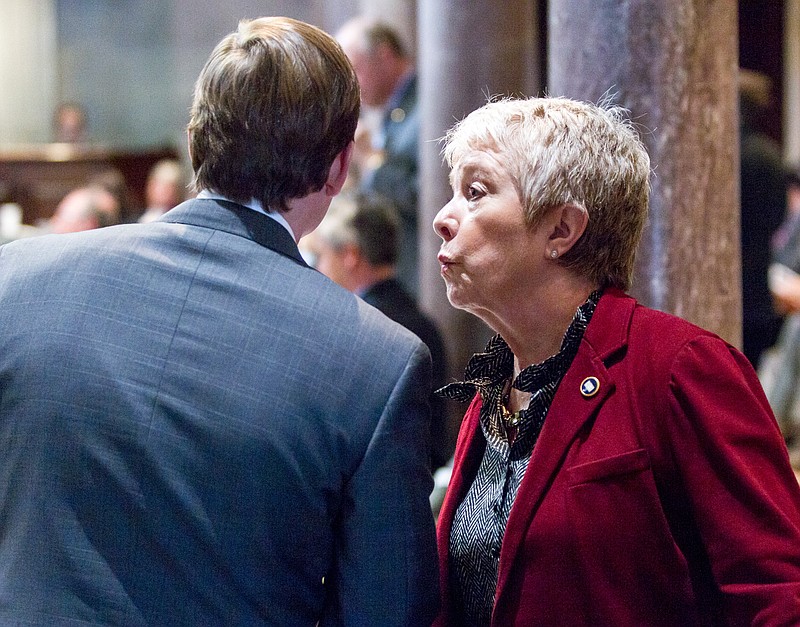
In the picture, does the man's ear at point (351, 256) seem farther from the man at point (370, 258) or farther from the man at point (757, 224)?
the man at point (757, 224)

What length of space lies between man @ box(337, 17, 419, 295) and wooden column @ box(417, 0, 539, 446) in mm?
483

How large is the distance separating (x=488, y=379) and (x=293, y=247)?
0.48 metres

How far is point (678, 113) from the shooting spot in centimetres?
236

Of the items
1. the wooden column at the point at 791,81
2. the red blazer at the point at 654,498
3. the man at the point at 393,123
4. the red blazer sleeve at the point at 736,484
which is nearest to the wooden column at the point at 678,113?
the red blazer at the point at 654,498

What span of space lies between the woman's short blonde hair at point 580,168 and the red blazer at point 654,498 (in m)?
0.13

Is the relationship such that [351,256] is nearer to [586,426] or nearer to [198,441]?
[586,426]

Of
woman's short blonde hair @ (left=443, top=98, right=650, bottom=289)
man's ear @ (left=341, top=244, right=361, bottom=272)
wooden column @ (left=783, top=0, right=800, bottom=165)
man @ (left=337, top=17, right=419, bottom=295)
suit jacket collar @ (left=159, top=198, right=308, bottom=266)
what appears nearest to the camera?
suit jacket collar @ (left=159, top=198, right=308, bottom=266)

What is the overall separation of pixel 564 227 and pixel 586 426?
1.04 ft

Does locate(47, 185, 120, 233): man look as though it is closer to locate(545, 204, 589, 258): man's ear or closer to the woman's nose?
the woman's nose

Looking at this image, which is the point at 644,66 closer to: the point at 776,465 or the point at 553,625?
the point at 776,465

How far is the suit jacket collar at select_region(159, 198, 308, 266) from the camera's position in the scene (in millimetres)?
1567

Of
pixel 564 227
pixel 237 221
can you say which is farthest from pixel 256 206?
pixel 564 227

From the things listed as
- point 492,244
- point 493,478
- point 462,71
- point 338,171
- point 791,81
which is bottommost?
point 493,478

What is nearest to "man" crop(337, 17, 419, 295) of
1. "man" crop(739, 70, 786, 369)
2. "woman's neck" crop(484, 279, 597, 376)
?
"man" crop(739, 70, 786, 369)
